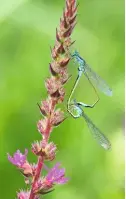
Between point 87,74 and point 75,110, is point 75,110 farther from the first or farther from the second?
point 87,74

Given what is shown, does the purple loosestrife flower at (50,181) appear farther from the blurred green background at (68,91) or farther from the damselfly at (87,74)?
the blurred green background at (68,91)

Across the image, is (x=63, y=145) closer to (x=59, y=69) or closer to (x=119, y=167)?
(x=119, y=167)

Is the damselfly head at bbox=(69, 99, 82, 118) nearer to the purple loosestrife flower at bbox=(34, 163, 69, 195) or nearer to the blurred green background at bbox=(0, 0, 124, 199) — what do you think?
the purple loosestrife flower at bbox=(34, 163, 69, 195)

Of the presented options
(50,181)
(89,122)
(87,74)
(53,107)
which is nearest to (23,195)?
(50,181)

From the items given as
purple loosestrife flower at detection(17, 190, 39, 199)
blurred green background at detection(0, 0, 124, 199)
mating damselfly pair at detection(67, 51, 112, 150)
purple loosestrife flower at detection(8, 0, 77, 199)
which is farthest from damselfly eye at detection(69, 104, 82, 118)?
blurred green background at detection(0, 0, 124, 199)

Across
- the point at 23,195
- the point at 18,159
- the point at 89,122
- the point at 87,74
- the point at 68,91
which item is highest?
the point at 68,91

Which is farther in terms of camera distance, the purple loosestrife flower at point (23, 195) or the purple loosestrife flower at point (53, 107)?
the purple loosestrife flower at point (23, 195)

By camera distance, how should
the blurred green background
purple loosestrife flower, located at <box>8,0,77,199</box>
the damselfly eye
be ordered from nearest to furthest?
purple loosestrife flower, located at <box>8,0,77,199</box>, the damselfly eye, the blurred green background

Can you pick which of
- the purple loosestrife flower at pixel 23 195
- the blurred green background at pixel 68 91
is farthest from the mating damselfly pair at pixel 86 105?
the blurred green background at pixel 68 91
